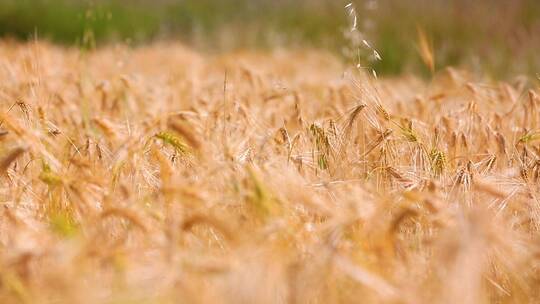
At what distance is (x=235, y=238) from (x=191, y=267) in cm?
6

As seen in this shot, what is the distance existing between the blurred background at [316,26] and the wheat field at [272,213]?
14.1 ft

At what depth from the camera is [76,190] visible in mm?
1292

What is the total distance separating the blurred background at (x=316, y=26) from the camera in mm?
6645

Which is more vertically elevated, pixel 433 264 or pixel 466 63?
pixel 433 264

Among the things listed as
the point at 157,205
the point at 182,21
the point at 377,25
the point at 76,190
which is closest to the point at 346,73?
the point at 157,205

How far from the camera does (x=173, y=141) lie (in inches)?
59.6

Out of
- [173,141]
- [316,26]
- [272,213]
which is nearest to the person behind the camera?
[272,213]

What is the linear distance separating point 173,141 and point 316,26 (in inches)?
256

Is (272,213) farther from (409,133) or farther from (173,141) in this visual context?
(409,133)

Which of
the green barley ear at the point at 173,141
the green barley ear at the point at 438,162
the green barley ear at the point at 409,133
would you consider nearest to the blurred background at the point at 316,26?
the green barley ear at the point at 409,133

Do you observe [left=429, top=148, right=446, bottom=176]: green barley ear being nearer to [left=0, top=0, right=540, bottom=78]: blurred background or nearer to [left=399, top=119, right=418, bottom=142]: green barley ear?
[left=399, top=119, right=418, bottom=142]: green barley ear

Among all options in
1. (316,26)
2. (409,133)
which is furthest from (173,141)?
(316,26)

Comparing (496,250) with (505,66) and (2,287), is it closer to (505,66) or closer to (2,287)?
(2,287)

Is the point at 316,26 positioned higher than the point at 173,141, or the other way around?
the point at 173,141
